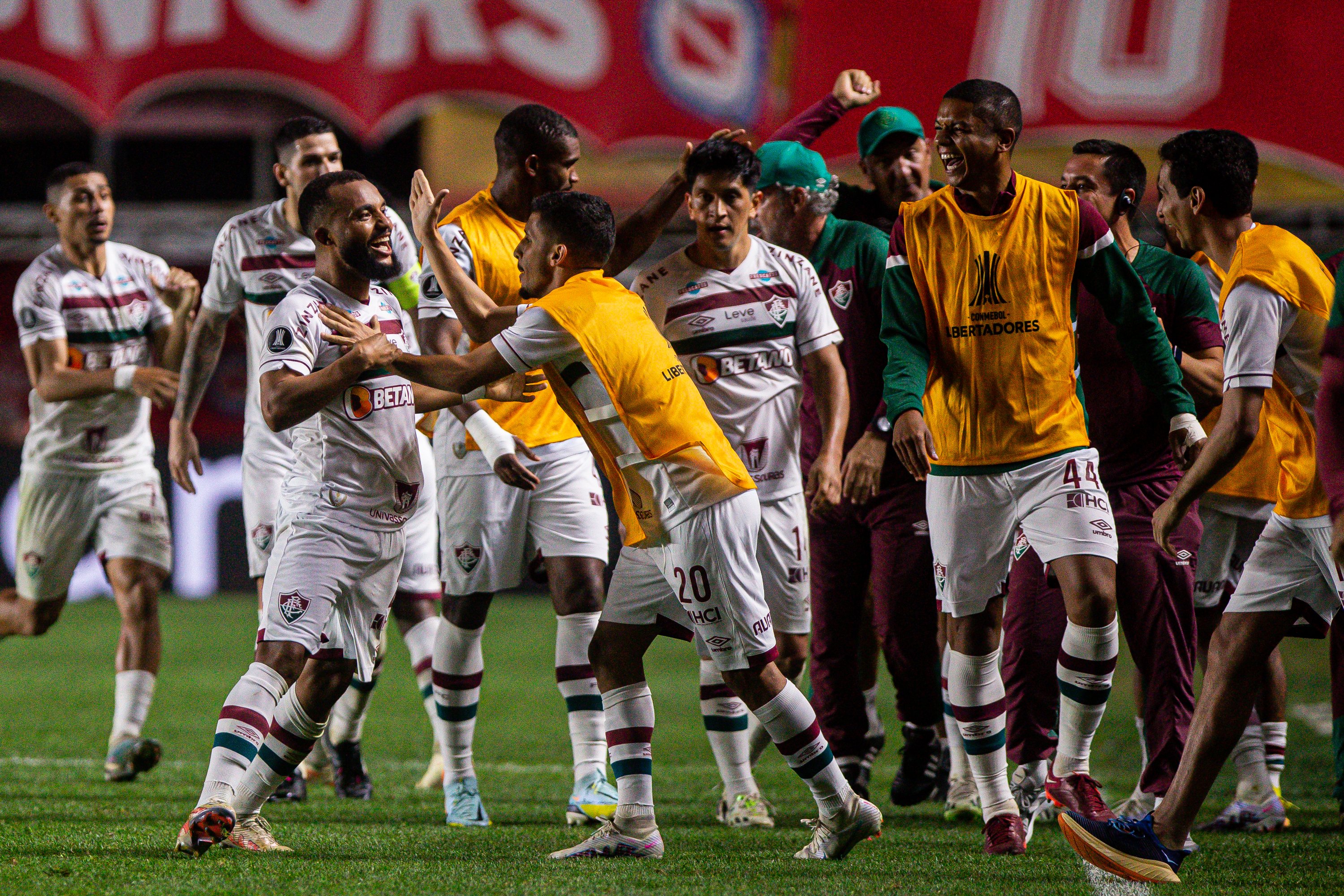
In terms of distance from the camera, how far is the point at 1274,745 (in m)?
6.21

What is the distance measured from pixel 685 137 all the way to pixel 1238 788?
9.91 metres

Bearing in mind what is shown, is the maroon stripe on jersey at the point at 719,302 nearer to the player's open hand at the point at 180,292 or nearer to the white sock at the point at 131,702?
the player's open hand at the point at 180,292

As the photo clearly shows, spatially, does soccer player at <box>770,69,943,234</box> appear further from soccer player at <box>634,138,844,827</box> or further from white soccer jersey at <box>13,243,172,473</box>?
white soccer jersey at <box>13,243,172,473</box>

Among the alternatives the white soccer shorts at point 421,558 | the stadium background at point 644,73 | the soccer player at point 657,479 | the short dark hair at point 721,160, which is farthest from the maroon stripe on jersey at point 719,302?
the stadium background at point 644,73

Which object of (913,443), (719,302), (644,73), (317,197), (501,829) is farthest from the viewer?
(644,73)

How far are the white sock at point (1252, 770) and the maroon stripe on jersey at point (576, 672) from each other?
8.09ft

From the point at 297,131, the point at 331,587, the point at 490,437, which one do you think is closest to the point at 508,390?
the point at 490,437

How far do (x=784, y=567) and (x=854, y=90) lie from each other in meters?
2.08

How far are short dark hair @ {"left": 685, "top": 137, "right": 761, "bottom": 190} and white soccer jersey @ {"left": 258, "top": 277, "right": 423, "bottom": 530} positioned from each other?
49.7 inches

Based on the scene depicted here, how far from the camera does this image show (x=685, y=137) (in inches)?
575

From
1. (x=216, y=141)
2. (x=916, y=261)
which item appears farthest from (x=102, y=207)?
(x=216, y=141)

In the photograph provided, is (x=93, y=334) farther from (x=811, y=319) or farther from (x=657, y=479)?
(x=657, y=479)

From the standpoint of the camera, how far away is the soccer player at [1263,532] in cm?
444

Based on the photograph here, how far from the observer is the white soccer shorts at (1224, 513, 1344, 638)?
454 centimetres
